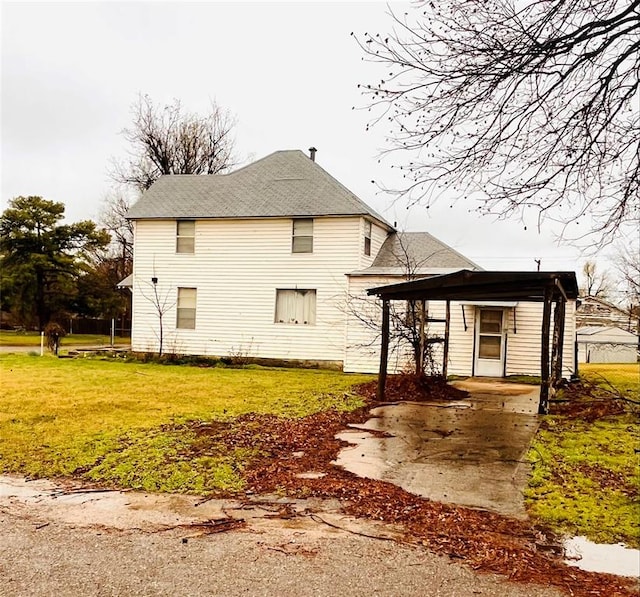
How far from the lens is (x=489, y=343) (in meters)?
16.5

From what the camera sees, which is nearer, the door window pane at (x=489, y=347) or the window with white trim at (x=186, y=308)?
the door window pane at (x=489, y=347)

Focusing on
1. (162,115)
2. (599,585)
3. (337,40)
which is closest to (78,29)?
(337,40)

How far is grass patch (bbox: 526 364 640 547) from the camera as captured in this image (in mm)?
4609

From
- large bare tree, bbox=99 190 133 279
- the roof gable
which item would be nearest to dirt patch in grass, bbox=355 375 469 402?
the roof gable

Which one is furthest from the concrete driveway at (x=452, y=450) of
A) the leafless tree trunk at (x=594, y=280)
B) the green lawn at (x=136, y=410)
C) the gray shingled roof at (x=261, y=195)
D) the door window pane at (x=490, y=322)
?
the leafless tree trunk at (x=594, y=280)

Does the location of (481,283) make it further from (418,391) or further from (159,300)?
(159,300)

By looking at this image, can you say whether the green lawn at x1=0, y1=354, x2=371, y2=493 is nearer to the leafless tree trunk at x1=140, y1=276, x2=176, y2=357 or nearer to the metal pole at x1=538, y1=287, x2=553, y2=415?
the leafless tree trunk at x1=140, y1=276, x2=176, y2=357

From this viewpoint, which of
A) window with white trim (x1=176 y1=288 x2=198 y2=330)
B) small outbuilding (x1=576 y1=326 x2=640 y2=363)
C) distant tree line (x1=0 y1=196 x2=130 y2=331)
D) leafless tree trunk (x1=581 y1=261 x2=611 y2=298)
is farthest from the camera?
leafless tree trunk (x1=581 y1=261 x2=611 y2=298)

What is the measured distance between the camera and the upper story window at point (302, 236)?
18484mm

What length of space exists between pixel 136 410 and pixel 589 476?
6.80 meters

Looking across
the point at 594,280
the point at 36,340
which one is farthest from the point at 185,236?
the point at 594,280

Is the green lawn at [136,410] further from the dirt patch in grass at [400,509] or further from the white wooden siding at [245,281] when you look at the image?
the white wooden siding at [245,281]

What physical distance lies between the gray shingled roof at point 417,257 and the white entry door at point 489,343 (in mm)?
1656

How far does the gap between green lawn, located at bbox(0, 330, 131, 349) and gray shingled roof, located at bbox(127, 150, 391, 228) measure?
369 inches
